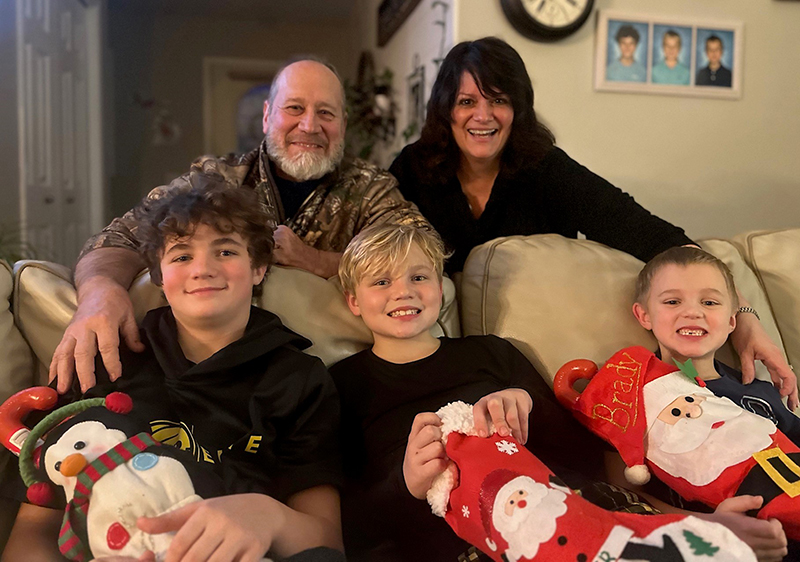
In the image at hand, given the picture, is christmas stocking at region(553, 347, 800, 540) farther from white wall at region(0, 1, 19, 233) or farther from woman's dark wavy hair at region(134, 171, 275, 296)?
white wall at region(0, 1, 19, 233)

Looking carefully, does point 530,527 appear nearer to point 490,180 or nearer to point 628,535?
point 628,535

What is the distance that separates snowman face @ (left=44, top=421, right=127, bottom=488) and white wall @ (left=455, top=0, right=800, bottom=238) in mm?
2134

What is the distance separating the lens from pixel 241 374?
1.03 meters

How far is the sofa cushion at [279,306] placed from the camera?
1116mm

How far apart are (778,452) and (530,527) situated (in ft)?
1.50

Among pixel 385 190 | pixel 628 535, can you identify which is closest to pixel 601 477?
pixel 628 535

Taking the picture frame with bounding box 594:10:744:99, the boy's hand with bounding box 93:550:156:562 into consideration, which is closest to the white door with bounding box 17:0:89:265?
the boy's hand with bounding box 93:550:156:562

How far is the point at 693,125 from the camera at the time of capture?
8.54 ft

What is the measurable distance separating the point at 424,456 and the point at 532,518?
0.62 ft

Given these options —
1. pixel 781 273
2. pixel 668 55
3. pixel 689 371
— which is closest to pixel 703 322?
pixel 689 371

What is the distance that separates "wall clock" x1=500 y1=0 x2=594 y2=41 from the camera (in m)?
2.39

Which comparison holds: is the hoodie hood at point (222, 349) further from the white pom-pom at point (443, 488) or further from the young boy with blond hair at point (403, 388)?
the white pom-pom at point (443, 488)

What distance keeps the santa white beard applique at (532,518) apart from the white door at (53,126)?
2.65m

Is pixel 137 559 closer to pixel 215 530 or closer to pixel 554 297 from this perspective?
pixel 215 530
